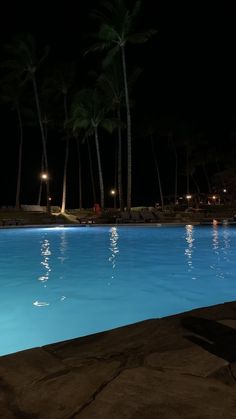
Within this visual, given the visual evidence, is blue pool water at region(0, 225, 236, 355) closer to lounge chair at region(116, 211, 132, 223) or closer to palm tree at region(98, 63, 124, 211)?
lounge chair at region(116, 211, 132, 223)

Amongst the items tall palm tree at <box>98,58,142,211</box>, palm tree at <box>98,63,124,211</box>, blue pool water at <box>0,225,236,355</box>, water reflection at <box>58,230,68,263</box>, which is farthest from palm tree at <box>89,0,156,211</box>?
blue pool water at <box>0,225,236,355</box>

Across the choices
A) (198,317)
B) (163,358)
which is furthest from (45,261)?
(163,358)

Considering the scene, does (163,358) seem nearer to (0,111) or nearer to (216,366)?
(216,366)

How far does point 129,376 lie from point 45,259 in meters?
10.8

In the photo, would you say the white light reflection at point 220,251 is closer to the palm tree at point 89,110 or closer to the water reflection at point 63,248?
the water reflection at point 63,248

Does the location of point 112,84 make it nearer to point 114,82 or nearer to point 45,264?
point 114,82

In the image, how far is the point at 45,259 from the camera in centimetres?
1327

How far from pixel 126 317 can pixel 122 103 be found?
2971 centimetres

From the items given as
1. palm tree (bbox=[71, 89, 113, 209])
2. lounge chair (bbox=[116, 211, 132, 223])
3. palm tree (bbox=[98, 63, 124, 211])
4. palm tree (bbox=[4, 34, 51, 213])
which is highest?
palm tree (bbox=[4, 34, 51, 213])

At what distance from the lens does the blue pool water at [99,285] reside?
22.6ft

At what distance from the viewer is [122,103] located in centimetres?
3494

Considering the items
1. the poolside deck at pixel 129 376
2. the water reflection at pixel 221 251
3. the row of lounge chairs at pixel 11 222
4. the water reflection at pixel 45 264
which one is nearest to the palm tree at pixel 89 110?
the row of lounge chairs at pixel 11 222

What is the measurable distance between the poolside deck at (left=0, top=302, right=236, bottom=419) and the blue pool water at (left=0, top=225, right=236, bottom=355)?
282 cm

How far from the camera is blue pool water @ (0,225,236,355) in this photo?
22.6ft
